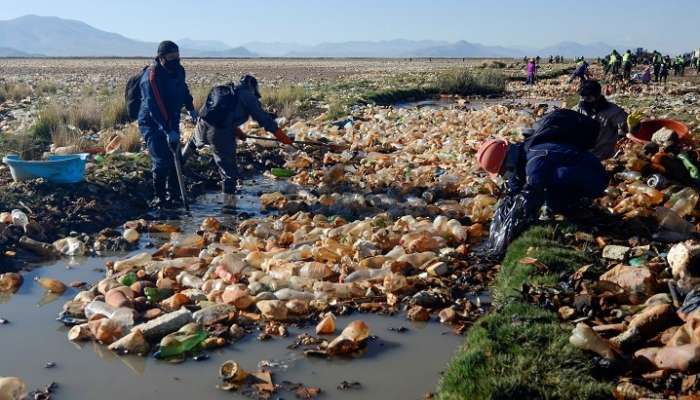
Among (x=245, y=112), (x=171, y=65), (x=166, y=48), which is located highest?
(x=166, y=48)

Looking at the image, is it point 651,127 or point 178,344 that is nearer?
point 178,344

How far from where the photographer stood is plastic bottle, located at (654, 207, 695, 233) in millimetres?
5805

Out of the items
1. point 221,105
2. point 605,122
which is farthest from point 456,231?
point 221,105

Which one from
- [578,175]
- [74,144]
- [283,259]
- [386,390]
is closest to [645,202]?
[578,175]

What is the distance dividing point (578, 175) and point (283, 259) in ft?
8.27

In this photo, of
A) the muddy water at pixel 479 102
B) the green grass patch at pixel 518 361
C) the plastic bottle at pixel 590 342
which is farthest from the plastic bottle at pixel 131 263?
the muddy water at pixel 479 102

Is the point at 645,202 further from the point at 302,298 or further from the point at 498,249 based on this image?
the point at 302,298

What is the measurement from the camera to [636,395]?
3232 millimetres

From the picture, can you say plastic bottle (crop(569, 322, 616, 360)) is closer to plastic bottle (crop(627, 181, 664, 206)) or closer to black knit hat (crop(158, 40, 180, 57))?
plastic bottle (crop(627, 181, 664, 206))

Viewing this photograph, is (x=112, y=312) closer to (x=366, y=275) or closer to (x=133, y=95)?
(x=366, y=275)

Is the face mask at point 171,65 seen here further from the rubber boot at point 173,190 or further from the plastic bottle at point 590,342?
the plastic bottle at point 590,342

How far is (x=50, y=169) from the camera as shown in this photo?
7898 millimetres

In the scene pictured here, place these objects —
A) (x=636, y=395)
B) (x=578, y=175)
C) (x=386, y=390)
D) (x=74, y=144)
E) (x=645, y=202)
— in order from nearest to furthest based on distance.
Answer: (x=636, y=395) → (x=386, y=390) → (x=578, y=175) → (x=645, y=202) → (x=74, y=144)

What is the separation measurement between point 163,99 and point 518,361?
217 inches
